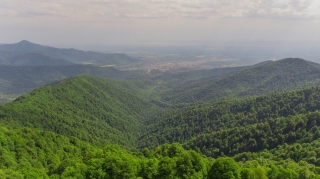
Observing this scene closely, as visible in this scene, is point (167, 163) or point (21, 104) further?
point (21, 104)

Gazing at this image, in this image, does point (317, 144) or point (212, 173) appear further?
point (317, 144)

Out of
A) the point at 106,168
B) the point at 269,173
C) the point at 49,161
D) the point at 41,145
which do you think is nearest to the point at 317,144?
the point at 269,173

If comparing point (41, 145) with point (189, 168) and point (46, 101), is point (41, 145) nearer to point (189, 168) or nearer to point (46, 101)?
point (189, 168)

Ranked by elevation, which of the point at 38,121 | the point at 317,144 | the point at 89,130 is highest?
the point at 317,144

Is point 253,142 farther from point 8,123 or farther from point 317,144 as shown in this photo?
point 8,123

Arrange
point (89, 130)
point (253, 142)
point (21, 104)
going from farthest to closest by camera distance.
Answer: point (89, 130) → point (21, 104) → point (253, 142)

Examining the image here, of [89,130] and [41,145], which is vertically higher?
[41,145]

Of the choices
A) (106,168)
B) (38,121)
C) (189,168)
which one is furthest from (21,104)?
(189,168)

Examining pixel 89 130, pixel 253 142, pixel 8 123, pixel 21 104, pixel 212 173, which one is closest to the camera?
pixel 212 173

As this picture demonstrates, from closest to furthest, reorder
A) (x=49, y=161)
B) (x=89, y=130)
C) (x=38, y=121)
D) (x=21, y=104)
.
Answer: (x=49, y=161) → (x=38, y=121) → (x=21, y=104) → (x=89, y=130)
